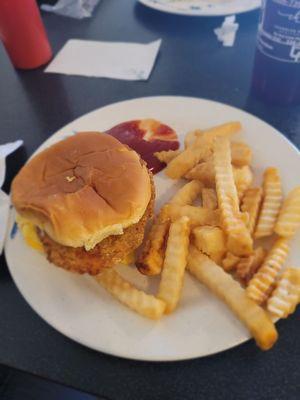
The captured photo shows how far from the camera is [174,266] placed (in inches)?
36.8

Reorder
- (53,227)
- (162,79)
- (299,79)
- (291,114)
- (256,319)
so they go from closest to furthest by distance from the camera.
Result: (256,319) → (53,227) → (299,79) → (291,114) → (162,79)

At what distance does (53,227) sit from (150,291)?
A: 1.14ft

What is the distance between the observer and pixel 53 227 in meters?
0.94

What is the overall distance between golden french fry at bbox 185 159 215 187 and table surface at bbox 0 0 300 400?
1.55 ft

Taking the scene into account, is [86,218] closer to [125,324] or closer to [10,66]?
[125,324]

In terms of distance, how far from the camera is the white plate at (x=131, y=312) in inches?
33.8

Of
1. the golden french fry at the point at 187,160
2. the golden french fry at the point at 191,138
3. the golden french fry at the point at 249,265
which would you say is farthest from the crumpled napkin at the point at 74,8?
the golden french fry at the point at 249,265

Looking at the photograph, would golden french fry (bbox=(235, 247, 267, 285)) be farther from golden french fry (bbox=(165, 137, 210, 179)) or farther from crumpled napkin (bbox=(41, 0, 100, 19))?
crumpled napkin (bbox=(41, 0, 100, 19))

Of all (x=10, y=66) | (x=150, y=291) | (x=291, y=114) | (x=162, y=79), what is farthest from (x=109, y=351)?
(x=10, y=66)

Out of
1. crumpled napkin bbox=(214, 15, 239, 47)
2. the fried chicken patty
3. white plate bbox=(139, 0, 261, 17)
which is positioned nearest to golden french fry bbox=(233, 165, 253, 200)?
the fried chicken patty

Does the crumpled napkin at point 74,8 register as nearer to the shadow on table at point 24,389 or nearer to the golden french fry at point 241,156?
the golden french fry at point 241,156

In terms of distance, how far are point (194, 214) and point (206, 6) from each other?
1.58 metres

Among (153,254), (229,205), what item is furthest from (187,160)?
(153,254)

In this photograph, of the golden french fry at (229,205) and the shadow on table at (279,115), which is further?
the shadow on table at (279,115)
